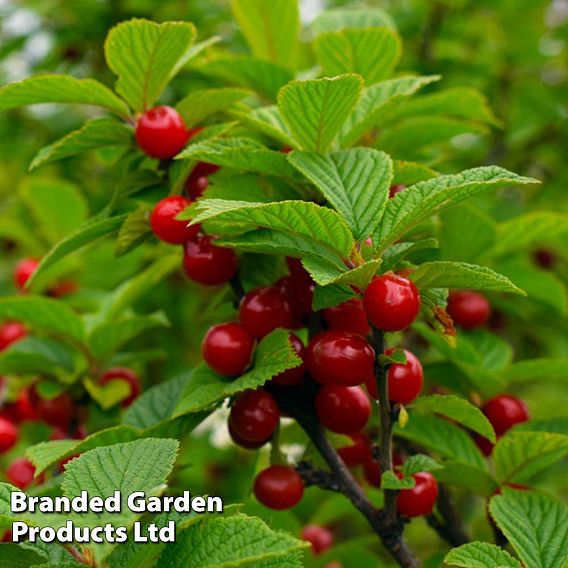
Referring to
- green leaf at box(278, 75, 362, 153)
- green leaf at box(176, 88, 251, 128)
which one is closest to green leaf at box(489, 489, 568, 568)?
green leaf at box(278, 75, 362, 153)

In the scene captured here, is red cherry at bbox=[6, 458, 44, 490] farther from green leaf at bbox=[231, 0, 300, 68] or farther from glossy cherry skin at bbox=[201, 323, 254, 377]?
green leaf at bbox=[231, 0, 300, 68]

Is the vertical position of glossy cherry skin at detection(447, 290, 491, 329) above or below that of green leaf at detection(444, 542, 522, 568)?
below

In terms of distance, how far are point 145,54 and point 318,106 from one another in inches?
12.4

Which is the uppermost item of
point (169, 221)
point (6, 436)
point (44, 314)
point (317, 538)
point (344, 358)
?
point (169, 221)

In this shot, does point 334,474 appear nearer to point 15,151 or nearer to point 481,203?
point 481,203

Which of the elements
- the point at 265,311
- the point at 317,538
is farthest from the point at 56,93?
the point at 317,538

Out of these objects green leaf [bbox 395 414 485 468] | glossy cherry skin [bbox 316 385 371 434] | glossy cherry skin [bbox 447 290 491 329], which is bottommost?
glossy cherry skin [bbox 447 290 491 329]

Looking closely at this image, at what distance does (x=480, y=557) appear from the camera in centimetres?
101

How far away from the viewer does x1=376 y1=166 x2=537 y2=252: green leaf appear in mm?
986

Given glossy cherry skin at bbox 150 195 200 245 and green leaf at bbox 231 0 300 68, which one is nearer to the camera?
glossy cherry skin at bbox 150 195 200 245

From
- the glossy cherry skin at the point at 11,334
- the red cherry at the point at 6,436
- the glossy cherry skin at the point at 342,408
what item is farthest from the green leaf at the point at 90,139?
the glossy cherry skin at the point at 11,334

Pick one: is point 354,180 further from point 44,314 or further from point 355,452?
point 44,314

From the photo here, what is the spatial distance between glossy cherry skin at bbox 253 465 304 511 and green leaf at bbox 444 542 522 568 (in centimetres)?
34

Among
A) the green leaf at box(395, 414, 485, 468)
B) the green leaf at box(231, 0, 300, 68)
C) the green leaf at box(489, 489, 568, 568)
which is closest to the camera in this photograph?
the green leaf at box(489, 489, 568, 568)
